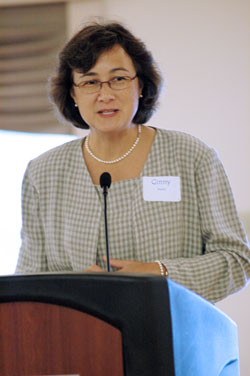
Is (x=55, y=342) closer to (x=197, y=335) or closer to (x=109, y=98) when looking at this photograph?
(x=197, y=335)

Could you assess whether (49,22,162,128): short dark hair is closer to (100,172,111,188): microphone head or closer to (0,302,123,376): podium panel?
(100,172,111,188): microphone head

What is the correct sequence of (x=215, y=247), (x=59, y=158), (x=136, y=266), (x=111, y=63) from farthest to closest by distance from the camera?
(x=59, y=158)
(x=111, y=63)
(x=215, y=247)
(x=136, y=266)

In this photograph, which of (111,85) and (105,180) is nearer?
(105,180)

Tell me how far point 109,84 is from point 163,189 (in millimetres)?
367

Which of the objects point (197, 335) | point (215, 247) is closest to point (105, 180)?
point (215, 247)

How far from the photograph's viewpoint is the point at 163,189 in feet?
5.66

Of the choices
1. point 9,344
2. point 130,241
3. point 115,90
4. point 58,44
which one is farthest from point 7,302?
point 58,44

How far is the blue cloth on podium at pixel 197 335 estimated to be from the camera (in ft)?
2.89

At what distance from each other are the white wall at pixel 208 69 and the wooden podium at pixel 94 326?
9.18 ft

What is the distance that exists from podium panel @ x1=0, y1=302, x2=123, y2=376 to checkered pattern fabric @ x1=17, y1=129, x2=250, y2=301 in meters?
0.69

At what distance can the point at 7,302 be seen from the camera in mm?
899

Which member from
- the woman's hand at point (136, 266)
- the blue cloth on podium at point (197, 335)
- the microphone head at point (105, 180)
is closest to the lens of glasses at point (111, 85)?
the microphone head at point (105, 180)

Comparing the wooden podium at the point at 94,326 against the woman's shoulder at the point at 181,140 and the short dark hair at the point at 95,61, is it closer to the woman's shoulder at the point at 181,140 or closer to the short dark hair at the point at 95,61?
the woman's shoulder at the point at 181,140

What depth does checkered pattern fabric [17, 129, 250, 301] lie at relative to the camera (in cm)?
163
